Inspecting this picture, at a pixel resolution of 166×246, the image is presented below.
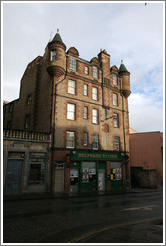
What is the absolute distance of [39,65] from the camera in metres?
25.5

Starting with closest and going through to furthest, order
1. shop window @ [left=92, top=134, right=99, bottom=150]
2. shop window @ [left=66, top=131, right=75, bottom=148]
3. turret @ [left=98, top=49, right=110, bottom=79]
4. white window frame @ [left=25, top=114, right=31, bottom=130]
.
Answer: shop window @ [left=66, top=131, right=75, bottom=148], shop window @ [left=92, top=134, right=99, bottom=150], white window frame @ [left=25, top=114, right=31, bottom=130], turret @ [left=98, top=49, right=110, bottom=79]

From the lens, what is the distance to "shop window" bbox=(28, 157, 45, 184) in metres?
17.4

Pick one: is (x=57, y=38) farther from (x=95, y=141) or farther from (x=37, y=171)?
(x=37, y=171)

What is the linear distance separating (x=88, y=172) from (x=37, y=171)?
21.7 ft

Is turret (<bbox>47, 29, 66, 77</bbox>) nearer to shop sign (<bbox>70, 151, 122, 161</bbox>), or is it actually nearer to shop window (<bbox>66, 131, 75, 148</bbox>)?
shop window (<bbox>66, 131, 75, 148</bbox>)

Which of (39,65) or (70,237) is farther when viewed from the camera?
(39,65)

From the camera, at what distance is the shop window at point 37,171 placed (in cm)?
1744

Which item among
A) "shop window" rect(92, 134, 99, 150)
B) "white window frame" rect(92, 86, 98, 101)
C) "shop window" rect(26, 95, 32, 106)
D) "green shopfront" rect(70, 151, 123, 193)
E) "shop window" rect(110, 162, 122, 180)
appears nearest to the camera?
"green shopfront" rect(70, 151, 123, 193)

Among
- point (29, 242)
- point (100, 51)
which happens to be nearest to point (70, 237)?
point (29, 242)

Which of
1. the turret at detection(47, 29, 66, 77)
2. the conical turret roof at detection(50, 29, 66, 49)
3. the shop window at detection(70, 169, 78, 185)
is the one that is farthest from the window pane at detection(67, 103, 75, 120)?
the conical turret roof at detection(50, 29, 66, 49)

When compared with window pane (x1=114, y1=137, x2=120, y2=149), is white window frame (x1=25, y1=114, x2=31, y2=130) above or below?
above

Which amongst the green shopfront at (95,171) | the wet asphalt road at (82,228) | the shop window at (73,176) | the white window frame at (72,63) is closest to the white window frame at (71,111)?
the green shopfront at (95,171)

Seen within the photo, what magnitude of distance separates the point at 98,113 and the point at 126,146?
7275 mm

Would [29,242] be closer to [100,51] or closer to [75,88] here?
[75,88]
